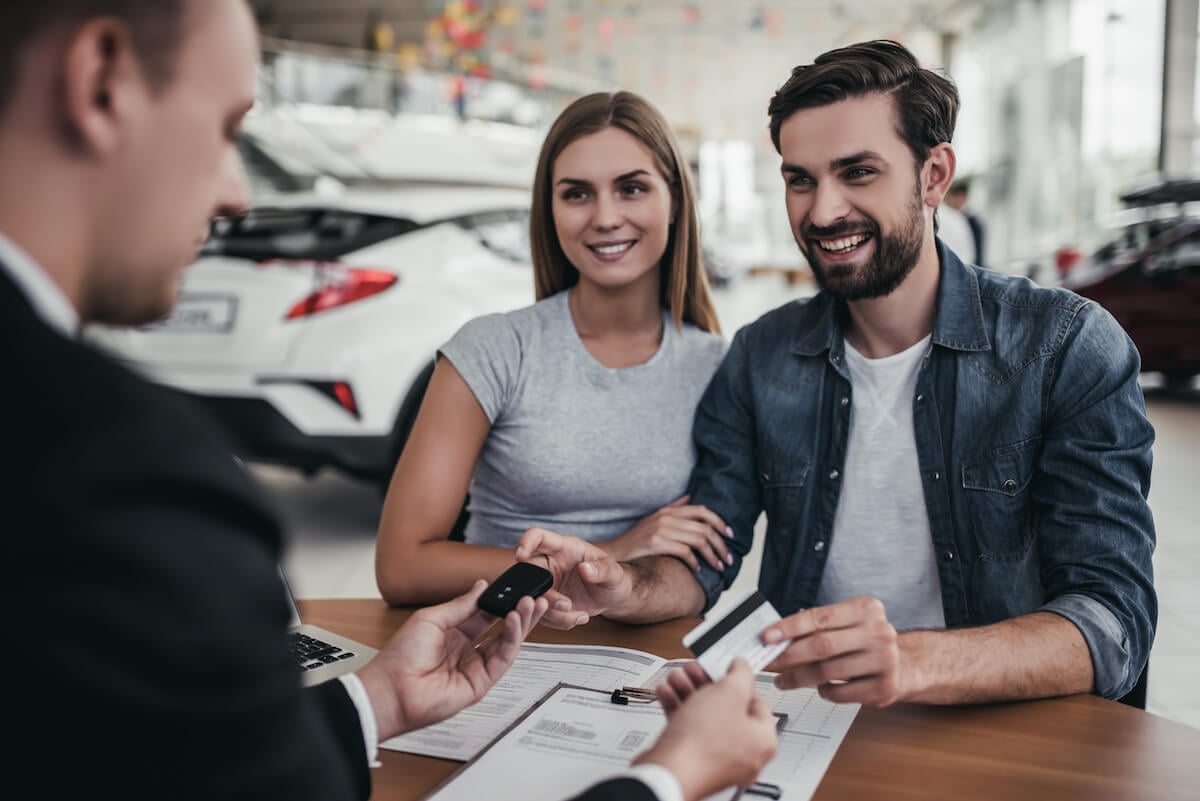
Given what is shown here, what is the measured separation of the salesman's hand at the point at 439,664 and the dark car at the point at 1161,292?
21.6ft

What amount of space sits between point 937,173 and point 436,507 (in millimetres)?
1039

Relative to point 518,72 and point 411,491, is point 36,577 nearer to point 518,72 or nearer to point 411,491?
point 411,491

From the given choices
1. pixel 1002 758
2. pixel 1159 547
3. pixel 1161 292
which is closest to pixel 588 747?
pixel 1002 758

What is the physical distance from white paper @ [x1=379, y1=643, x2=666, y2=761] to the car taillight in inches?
96.8

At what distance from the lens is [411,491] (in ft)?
5.69

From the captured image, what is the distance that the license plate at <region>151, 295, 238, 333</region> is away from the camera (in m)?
3.51

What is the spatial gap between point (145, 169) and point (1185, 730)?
45.0 inches

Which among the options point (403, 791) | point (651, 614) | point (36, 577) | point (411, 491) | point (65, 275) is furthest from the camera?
point (411, 491)

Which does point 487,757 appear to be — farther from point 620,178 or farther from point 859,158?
point 620,178

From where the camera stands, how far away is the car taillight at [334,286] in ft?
11.5

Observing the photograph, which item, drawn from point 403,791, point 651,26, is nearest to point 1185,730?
point 403,791

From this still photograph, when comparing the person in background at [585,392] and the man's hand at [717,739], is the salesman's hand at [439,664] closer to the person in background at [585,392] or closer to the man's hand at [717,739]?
the man's hand at [717,739]

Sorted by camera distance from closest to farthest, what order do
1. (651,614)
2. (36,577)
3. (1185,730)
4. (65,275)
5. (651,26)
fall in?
(36,577), (65,275), (1185,730), (651,614), (651,26)

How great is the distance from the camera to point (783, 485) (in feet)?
5.62
